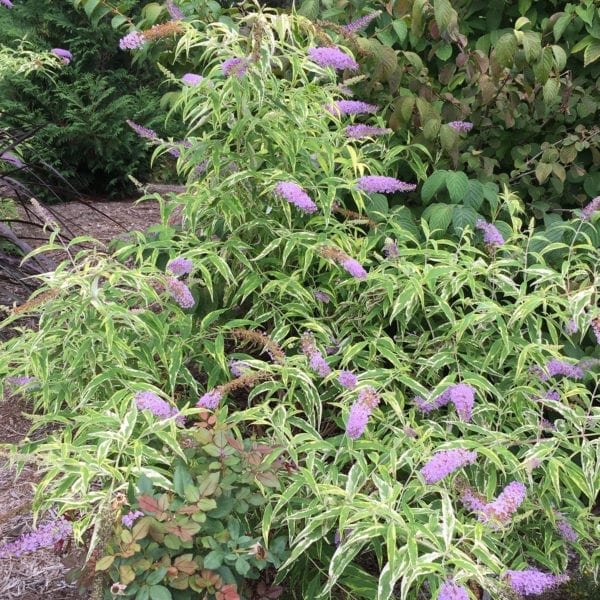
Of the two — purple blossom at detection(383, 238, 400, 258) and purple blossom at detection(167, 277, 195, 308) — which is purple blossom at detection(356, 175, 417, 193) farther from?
purple blossom at detection(167, 277, 195, 308)

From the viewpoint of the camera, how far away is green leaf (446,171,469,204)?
2.55 meters

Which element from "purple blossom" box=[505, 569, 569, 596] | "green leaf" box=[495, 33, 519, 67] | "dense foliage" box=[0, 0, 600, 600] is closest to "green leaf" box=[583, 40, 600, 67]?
"dense foliage" box=[0, 0, 600, 600]

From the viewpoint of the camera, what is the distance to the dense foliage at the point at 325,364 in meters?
1.50

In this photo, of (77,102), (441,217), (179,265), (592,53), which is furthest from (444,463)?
(77,102)

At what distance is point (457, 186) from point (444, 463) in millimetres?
1377

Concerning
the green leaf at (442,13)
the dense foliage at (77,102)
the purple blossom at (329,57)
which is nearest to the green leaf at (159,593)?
the purple blossom at (329,57)

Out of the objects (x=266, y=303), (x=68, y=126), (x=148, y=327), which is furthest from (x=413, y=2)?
(x=68, y=126)

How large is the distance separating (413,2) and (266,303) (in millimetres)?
1498

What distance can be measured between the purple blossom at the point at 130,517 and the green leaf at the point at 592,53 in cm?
253

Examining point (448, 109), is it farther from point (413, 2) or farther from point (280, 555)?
point (280, 555)

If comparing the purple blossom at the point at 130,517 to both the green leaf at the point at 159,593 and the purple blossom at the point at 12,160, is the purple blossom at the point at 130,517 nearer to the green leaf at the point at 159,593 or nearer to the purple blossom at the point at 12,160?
the green leaf at the point at 159,593

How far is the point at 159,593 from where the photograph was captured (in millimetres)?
1328

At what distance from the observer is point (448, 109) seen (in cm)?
280

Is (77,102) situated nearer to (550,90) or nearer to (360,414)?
(550,90)
